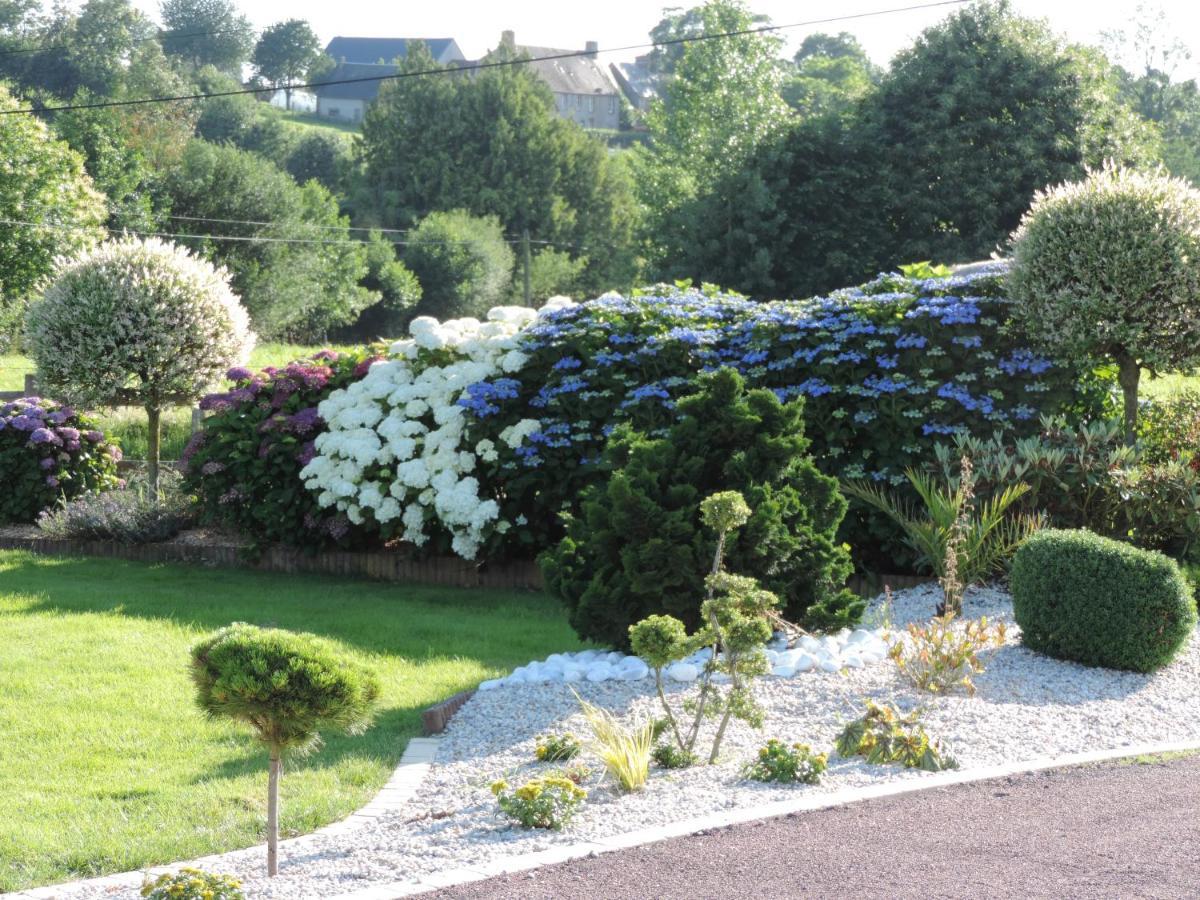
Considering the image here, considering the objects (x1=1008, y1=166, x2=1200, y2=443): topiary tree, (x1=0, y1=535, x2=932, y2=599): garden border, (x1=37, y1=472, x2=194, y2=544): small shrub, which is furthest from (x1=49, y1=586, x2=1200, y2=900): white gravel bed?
(x1=37, y1=472, x2=194, y2=544): small shrub

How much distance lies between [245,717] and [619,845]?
1199 mm

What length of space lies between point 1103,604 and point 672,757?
267cm

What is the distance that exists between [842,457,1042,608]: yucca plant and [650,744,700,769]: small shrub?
320 cm

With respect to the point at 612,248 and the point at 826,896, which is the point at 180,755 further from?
the point at 612,248

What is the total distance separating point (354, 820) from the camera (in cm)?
475

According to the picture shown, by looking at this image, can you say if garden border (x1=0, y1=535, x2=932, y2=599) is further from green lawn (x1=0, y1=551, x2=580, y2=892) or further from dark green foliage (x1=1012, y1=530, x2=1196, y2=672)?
dark green foliage (x1=1012, y1=530, x2=1196, y2=672)

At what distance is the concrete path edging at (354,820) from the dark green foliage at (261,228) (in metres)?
40.2

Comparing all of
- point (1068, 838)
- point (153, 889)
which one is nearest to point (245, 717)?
point (153, 889)

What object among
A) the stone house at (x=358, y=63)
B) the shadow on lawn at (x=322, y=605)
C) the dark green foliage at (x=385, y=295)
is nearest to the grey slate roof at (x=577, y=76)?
the stone house at (x=358, y=63)

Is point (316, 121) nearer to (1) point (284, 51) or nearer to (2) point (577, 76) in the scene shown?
(1) point (284, 51)

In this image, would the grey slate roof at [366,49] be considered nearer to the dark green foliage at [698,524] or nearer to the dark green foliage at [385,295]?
the dark green foliage at [385,295]

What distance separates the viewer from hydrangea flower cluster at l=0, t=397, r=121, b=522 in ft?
42.7

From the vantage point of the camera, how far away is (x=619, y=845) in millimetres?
4062

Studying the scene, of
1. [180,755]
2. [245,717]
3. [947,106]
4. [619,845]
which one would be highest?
[947,106]
